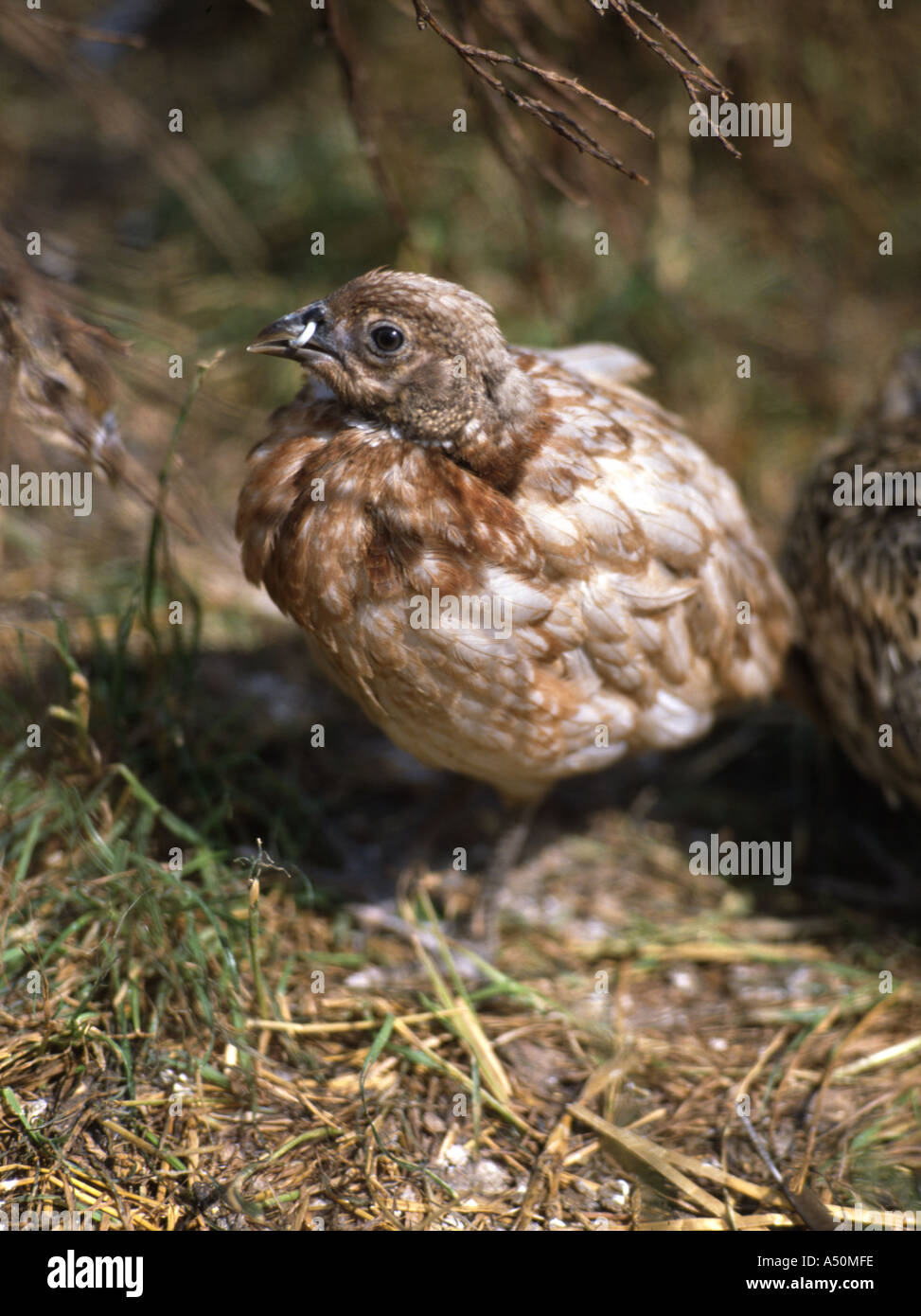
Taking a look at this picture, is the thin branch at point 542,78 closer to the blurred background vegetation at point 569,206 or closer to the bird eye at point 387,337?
the bird eye at point 387,337

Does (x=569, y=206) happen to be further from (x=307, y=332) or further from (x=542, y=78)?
(x=307, y=332)

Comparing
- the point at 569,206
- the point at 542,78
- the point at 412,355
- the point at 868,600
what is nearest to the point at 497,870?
the point at 868,600

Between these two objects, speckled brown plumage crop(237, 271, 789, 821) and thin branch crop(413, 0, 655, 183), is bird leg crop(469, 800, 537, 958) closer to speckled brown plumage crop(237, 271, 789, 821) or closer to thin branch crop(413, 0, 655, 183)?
speckled brown plumage crop(237, 271, 789, 821)

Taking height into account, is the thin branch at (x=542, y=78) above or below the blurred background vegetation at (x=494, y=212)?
below

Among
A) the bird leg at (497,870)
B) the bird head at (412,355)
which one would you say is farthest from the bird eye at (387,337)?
the bird leg at (497,870)
